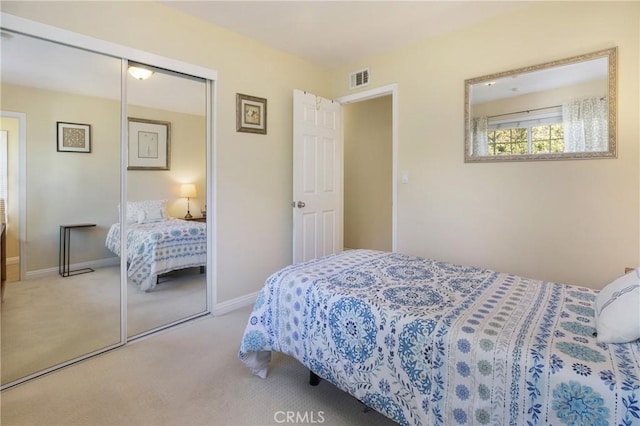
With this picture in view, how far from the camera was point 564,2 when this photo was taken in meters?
2.33

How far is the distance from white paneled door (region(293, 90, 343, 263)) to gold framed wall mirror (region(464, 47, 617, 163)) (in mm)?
1496

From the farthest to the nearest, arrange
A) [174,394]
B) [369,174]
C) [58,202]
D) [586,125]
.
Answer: [369,174]
[586,125]
[58,202]
[174,394]

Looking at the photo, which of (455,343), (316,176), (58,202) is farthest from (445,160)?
(58,202)

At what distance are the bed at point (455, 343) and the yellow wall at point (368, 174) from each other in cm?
297

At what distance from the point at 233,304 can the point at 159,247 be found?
86cm

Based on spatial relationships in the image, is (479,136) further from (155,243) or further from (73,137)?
(73,137)

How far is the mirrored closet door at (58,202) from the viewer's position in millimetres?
1975

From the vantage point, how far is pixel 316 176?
3.57 metres

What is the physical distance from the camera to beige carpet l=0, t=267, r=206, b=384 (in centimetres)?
199

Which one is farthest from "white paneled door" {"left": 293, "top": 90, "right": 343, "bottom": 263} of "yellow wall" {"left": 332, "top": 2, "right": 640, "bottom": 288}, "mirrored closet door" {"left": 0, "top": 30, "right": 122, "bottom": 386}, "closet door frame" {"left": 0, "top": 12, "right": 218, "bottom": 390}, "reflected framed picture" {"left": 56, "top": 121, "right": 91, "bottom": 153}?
"reflected framed picture" {"left": 56, "top": 121, "right": 91, "bottom": 153}

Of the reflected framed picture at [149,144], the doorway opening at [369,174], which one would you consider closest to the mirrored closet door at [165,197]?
the reflected framed picture at [149,144]

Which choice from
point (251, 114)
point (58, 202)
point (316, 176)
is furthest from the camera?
point (316, 176)

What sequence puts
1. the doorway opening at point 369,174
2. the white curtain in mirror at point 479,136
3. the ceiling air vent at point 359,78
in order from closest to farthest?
1. the white curtain in mirror at point 479,136
2. the ceiling air vent at point 359,78
3. the doorway opening at point 369,174

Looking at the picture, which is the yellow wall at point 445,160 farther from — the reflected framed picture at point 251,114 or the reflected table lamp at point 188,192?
the reflected table lamp at point 188,192
